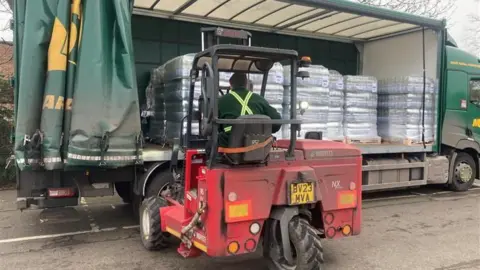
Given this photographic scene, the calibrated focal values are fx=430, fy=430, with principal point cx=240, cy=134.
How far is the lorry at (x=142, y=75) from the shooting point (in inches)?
200

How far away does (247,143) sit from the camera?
402 cm

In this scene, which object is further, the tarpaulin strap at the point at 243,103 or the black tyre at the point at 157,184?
the black tyre at the point at 157,184

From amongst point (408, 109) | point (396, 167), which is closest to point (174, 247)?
point (396, 167)

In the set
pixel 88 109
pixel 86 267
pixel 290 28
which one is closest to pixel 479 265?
pixel 86 267

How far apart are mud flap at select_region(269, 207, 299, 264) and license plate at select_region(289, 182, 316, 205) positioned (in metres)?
0.10

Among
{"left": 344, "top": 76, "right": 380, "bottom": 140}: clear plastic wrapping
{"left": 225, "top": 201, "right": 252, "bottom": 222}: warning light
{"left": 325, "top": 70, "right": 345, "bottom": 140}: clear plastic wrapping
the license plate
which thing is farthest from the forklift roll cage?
{"left": 344, "top": 76, "right": 380, "bottom": 140}: clear plastic wrapping

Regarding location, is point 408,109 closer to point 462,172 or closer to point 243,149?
point 462,172

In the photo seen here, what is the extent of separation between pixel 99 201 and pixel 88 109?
3623mm

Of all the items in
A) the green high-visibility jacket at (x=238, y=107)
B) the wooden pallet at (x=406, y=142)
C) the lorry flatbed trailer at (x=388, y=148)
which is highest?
the green high-visibility jacket at (x=238, y=107)

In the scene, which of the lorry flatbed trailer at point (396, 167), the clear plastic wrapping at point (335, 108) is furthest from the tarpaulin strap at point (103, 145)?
the lorry flatbed trailer at point (396, 167)

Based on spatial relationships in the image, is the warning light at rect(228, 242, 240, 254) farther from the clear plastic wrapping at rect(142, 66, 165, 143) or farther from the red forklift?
the clear plastic wrapping at rect(142, 66, 165, 143)

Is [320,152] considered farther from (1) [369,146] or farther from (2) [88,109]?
(1) [369,146]

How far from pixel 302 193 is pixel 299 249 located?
553 mm

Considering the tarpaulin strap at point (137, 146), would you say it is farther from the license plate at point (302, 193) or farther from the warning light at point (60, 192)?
the license plate at point (302, 193)
